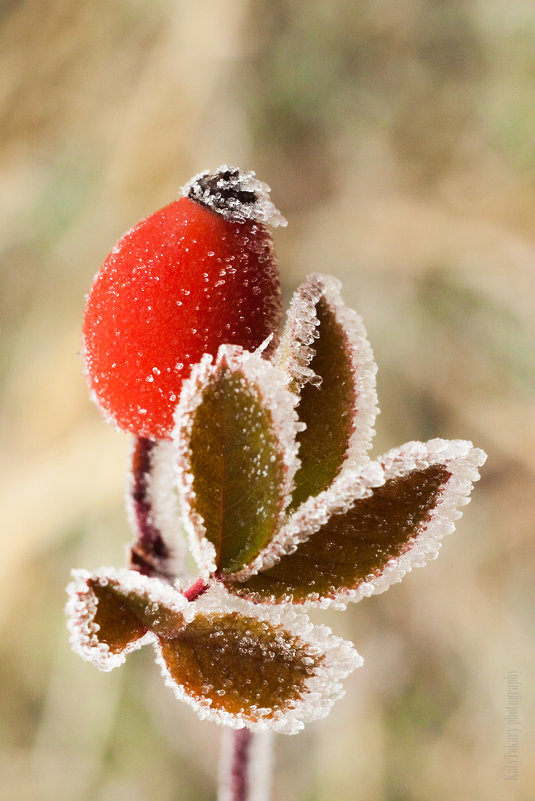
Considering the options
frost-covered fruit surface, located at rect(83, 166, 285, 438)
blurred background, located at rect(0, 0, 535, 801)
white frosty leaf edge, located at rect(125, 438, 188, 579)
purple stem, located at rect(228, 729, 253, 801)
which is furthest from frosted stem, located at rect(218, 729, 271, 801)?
blurred background, located at rect(0, 0, 535, 801)

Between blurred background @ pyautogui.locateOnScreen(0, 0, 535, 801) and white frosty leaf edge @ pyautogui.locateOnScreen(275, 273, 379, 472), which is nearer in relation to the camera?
white frosty leaf edge @ pyautogui.locateOnScreen(275, 273, 379, 472)

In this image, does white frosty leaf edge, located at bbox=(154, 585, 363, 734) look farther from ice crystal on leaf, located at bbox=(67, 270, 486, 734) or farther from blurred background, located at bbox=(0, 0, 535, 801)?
blurred background, located at bbox=(0, 0, 535, 801)

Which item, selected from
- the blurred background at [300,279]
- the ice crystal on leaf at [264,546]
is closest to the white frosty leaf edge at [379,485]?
the ice crystal on leaf at [264,546]

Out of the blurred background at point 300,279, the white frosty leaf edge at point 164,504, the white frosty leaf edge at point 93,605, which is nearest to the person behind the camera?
the white frosty leaf edge at point 93,605

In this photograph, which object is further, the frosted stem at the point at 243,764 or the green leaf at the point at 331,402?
the frosted stem at the point at 243,764

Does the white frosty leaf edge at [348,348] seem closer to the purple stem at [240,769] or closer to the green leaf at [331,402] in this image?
the green leaf at [331,402]

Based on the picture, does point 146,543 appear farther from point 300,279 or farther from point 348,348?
point 300,279

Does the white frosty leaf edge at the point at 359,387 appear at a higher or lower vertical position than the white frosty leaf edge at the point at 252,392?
higher

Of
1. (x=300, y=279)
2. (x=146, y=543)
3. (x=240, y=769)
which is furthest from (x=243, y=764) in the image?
(x=300, y=279)

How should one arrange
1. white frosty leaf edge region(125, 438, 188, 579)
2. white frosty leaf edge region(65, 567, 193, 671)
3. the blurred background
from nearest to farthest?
white frosty leaf edge region(65, 567, 193, 671) < white frosty leaf edge region(125, 438, 188, 579) < the blurred background
